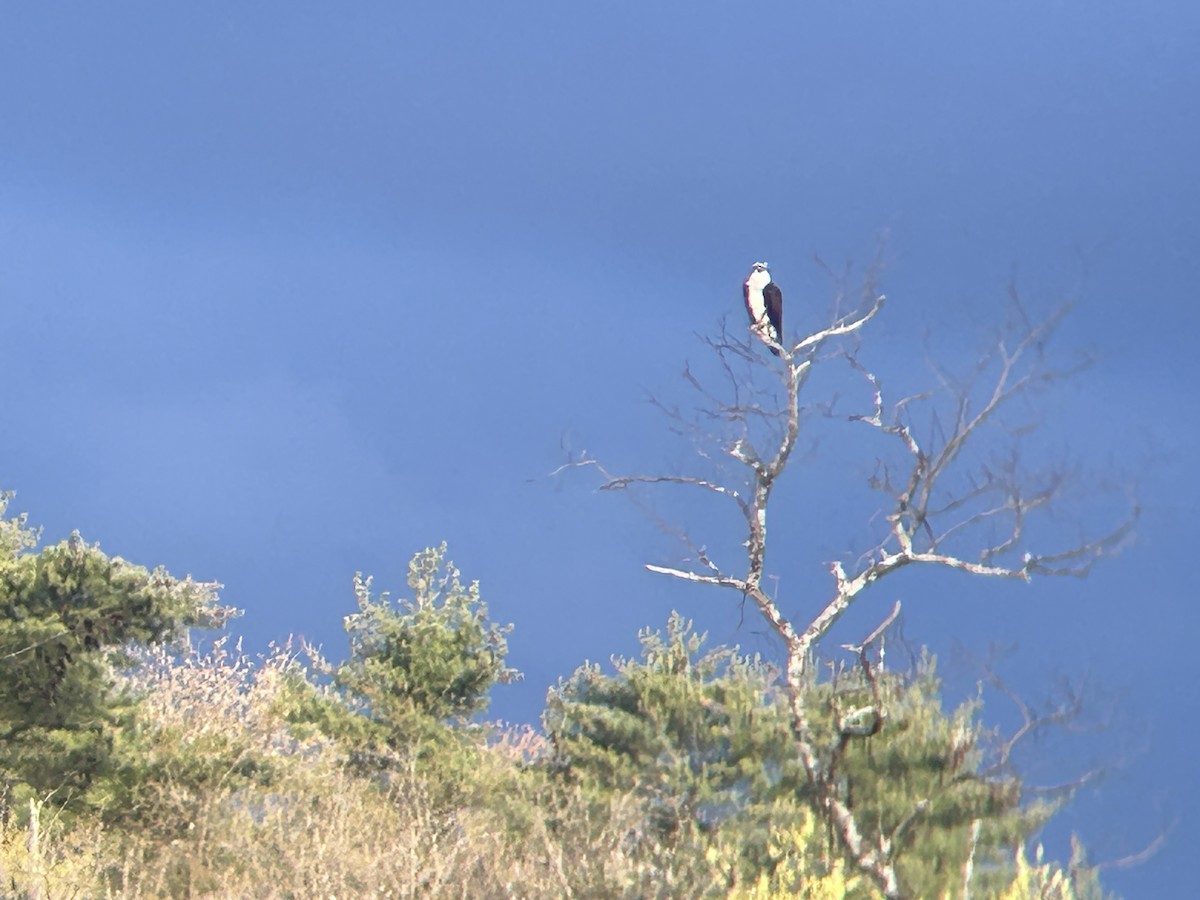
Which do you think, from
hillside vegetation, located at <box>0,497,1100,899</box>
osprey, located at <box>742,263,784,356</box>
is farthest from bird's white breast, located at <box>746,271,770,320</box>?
hillside vegetation, located at <box>0,497,1100,899</box>

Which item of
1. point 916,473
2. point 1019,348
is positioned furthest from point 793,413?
point 1019,348

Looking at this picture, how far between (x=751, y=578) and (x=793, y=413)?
6.61ft

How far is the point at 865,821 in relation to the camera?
17781 millimetres

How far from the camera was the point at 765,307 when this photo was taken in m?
19.9

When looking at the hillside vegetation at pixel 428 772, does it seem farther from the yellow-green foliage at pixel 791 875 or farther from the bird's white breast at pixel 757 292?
the bird's white breast at pixel 757 292

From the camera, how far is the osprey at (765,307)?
1967 cm

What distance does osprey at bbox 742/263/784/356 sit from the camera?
19.7 metres

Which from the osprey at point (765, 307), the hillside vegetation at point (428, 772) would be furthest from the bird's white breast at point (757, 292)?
the hillside vegetation at point (428, 772)

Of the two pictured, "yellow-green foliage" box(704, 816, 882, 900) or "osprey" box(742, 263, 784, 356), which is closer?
"yellow-green foliage" box(704, 816, 882, 900)

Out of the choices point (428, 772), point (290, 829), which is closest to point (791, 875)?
point (290, 829)

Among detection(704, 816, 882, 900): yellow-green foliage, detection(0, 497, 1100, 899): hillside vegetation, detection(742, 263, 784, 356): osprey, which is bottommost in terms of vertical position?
detection(704, 816, 882, 900): yellow-green foliage

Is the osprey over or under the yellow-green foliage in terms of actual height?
over

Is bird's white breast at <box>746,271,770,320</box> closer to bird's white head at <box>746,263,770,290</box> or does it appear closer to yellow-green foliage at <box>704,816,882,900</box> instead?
bird's white head at <box>746,263,770,290</box>

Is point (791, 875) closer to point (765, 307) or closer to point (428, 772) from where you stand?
point (765, 307)
